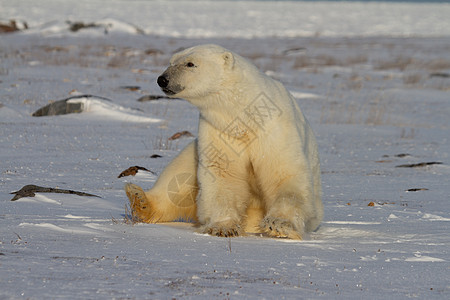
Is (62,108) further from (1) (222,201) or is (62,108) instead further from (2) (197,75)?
(1) (222,201)

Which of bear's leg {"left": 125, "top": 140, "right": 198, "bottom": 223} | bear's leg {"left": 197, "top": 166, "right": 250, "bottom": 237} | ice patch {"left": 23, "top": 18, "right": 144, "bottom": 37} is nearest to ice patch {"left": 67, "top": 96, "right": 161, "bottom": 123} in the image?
bear's leg {"left": 125, "top": 140, "right": 198, "bottom": 223}

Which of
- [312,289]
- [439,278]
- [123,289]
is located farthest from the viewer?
[439,278]

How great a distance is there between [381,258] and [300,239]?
2.21 feet

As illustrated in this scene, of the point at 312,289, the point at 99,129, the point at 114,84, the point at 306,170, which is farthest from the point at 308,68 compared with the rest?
the point at 312,289

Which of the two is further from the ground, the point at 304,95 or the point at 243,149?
the point at 243,149

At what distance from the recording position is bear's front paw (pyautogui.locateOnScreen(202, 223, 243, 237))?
13.4ft

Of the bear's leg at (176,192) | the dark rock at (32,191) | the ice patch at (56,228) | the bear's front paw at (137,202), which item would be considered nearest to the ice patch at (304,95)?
the dark rock at (32,191)

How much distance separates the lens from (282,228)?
4.02 m

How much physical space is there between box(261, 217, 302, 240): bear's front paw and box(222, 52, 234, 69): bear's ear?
100 centimetres

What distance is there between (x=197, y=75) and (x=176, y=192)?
0.98 meters

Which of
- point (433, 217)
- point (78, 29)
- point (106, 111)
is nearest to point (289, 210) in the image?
point (433, 217)

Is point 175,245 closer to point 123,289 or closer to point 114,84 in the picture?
point 123,289

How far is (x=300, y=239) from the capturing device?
13.3 ft

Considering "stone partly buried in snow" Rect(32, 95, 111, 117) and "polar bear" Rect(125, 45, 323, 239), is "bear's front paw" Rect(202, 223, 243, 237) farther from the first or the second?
"stone partly buried in snow" Rect(32, 95, 111, 117)
